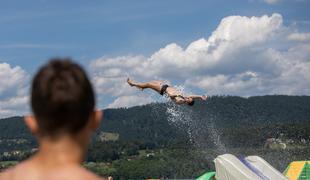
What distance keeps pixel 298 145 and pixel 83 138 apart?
98.2m

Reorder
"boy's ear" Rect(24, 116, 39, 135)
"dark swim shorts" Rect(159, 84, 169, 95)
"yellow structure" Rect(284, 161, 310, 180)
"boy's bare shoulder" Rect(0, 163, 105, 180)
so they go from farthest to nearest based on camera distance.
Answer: "yellow structure" Rect(284, 161, 310, 180) → "dark swim shorts" Rect(159, 84, 169, 95) → "boy's ear" Rect(24, 116, 39, 135) → "boy's bare shoulder" Rect(0, 163, 105, 180)

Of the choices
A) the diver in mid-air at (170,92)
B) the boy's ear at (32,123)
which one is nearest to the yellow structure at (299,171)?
the diver in mid-air at (170,92)

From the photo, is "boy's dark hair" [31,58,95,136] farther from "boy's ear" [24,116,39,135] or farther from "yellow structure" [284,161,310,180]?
"yellow structure" [284,161,310,180]

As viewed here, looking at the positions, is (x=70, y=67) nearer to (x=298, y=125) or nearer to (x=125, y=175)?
(x=298, y=125)

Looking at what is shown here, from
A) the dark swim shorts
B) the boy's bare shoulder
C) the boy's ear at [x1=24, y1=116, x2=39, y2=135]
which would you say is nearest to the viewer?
the boy's bare shoulder

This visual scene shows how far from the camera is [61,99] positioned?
2.54 metres

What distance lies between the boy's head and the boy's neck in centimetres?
3

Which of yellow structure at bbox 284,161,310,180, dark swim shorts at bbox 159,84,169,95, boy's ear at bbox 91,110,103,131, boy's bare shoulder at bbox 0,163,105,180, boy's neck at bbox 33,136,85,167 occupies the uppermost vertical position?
dark swim shorts at bbox 159,84,169,95

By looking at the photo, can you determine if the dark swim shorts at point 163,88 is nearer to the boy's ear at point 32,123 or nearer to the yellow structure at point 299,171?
the yellow structure at point 299,171

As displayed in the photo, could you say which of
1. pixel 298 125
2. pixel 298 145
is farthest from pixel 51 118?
pixel 298 125

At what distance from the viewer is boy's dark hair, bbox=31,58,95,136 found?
8.37 feet

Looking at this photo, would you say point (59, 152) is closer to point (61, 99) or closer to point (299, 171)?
point (61, 99)

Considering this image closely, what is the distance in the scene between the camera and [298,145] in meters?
98.5

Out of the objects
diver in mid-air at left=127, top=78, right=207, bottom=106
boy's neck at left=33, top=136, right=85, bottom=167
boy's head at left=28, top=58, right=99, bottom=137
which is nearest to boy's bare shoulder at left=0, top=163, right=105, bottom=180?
boy's neck at left=33, top=136, right=85, bottom=167
